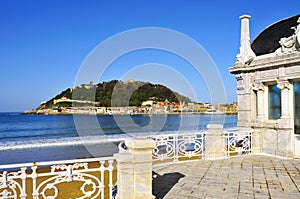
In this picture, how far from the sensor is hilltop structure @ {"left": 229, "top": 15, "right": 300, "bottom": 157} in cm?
998

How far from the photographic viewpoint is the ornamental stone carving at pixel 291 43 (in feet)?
31.3

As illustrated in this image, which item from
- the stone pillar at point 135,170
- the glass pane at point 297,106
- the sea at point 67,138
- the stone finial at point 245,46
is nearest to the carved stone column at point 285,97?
the glass pane at point 297,106

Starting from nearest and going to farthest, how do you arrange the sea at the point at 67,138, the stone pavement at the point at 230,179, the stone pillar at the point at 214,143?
the stone pavement at the point at 230,179, the stone pillar at the point at 214,143, the sea at the point at 67,138

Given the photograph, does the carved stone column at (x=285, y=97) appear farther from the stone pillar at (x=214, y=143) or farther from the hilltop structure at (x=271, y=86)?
the stone pillar at (x=214, y=143)

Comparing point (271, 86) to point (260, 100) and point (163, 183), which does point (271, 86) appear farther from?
point (163, 183)

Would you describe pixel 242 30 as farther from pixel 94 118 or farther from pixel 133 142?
pixel 94 118

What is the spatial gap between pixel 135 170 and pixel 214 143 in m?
5.16

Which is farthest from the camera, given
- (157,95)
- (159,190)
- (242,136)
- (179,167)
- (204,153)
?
(157,95)

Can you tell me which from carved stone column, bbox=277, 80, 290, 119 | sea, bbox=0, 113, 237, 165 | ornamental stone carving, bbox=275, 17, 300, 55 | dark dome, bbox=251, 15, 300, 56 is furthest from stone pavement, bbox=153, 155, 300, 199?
dark dome, bbox=251, 15, 300, 56

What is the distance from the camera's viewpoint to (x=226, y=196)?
586 cm

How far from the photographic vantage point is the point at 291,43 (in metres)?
9.81

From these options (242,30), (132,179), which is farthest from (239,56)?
(132,179)

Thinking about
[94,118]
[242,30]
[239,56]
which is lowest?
[94,118]

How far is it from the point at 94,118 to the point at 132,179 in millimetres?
65498
